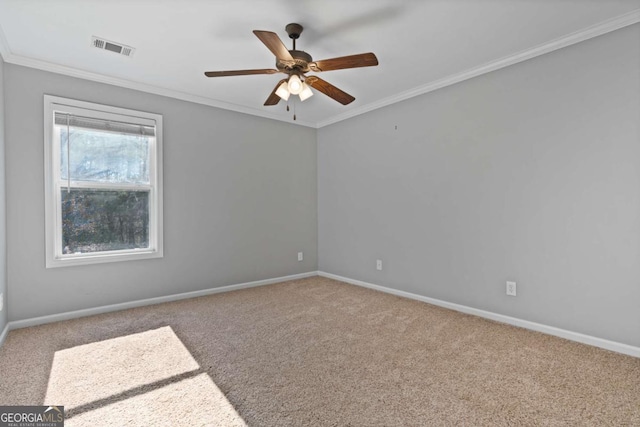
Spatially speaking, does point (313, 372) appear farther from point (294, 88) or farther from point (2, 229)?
point (2, 229)

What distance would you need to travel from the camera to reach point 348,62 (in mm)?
2148

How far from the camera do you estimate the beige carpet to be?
165cm

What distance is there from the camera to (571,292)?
254 centimetres

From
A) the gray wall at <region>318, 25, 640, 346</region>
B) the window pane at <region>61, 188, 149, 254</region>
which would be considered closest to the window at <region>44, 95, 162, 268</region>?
the window pane at <region>61, 188, 149, 254</region>

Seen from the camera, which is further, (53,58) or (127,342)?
(53,58)

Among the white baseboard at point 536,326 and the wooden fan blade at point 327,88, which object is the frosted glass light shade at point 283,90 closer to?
the wooden fan blade at point 327,88

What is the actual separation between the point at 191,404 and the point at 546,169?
313 centimetres

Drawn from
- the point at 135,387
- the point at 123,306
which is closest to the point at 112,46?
the point at 123,306

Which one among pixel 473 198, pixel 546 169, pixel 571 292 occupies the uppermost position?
pixel 546 169

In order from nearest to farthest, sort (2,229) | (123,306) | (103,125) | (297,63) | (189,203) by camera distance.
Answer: (297,63) < (2,229) < (103,125) < (123,306) < (189,203)

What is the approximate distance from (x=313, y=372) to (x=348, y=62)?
6.89 feet

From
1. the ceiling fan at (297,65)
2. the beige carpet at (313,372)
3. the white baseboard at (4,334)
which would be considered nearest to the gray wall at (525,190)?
the beige carpet at (313,372)

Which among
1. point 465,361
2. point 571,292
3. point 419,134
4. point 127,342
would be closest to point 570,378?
point 465,361

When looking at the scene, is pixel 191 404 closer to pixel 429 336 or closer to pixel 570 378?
pixel 429 336
